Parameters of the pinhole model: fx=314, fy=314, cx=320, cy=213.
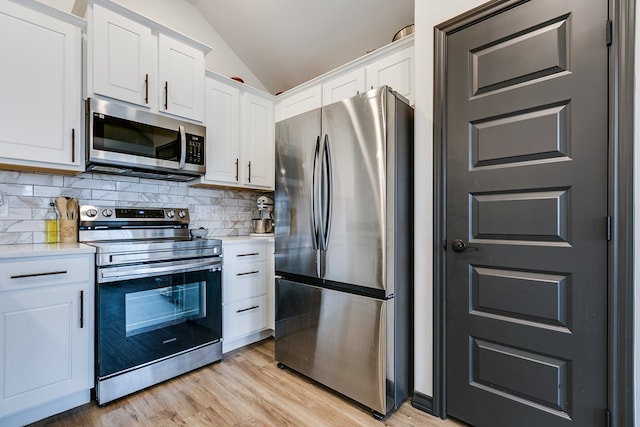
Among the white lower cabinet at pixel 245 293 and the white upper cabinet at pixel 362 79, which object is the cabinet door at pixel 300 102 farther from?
the white lower cabinet at pixel 245 293

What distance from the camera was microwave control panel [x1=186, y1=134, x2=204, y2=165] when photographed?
8.11ft

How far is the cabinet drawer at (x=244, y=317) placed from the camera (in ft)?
8.33

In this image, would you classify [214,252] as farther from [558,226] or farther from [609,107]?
[609,107]

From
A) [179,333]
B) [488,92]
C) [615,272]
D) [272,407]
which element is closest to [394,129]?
[488,92]

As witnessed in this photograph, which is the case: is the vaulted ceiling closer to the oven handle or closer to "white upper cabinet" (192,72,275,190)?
"white upper cabinet" (192,72,275,190)

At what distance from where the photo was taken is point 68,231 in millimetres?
2121

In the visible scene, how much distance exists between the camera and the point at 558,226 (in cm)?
141

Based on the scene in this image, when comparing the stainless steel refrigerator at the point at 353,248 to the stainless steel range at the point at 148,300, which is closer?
the stainless steel refrigerator at the point at 353,248

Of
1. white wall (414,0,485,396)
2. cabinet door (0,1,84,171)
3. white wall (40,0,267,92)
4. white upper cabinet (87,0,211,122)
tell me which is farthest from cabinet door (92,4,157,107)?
A: white wall (414,0,485,396)

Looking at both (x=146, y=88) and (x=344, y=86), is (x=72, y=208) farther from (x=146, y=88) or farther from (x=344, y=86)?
A: (x=344, y=86)

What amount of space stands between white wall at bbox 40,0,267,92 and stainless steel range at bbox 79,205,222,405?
1711mm

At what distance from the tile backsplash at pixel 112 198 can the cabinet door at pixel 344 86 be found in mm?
1337

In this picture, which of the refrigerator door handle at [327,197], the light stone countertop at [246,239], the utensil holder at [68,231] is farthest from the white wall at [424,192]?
the utensil holder at [68,231]

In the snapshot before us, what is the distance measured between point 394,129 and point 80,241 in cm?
221
